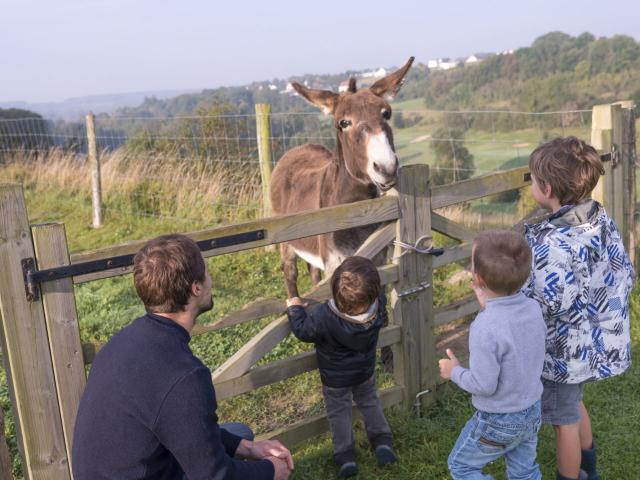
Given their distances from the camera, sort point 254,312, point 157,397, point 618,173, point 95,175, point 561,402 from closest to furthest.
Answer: point 157,397
point 561,402
point 254,312
point 618,173
point 95,175

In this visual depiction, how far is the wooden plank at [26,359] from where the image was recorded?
93.4 inches

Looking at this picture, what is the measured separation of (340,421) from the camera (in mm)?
3318

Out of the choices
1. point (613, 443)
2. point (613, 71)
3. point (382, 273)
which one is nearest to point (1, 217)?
point (382, 273)

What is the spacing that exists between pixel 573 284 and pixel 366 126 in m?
2.21

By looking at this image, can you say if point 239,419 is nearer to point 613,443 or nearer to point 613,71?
point 613,443

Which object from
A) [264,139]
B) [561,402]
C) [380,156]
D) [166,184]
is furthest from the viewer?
[166,184]

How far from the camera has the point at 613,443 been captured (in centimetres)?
352

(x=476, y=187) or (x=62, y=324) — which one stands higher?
(x=476, y=187)

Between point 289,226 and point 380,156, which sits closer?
point 289,226

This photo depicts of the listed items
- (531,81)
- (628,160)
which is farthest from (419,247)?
(531,81)

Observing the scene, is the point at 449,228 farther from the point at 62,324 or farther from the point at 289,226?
the point at 62,324

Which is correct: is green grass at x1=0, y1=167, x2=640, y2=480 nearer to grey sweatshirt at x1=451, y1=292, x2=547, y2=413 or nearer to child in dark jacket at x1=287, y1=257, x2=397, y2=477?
child in dark jacket at x1=287, y1=257, x2=397, y2=477

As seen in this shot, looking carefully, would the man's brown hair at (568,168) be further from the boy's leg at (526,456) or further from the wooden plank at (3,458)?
the wooden plank at (3,458)

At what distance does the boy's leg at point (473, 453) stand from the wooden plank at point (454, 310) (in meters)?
1.52
